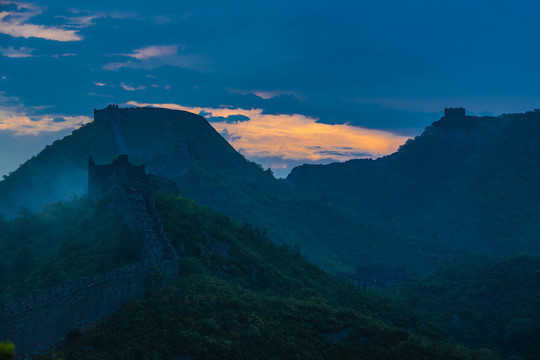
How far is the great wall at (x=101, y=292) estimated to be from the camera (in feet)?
96.5

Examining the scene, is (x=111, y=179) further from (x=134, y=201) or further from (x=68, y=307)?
(x=68, y=307)

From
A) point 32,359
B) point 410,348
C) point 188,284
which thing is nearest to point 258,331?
point 188,284

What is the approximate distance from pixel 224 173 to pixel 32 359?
104 metres

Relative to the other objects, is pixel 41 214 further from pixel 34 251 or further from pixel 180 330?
pixel 180 330

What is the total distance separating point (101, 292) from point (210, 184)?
87.7 m

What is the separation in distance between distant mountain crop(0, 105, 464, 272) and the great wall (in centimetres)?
4816

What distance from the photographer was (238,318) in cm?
3847

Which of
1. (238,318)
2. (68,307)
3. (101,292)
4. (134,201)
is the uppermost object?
(134,201)

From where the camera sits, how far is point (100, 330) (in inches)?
1321

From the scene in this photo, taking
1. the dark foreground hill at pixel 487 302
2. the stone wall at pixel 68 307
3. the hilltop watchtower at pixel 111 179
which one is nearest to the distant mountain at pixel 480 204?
the dark foreground hill at pixel 487 302

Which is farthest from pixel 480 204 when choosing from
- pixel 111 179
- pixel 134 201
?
pixel 134 201

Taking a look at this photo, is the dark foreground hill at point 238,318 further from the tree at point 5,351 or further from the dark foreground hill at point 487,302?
the dark foreground hill at point 487,302

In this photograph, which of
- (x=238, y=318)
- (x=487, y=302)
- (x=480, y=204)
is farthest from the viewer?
(x=480, y=204)

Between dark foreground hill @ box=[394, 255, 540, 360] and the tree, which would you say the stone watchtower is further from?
dark foreground hill @ box=[394, 255, 540, 360]
